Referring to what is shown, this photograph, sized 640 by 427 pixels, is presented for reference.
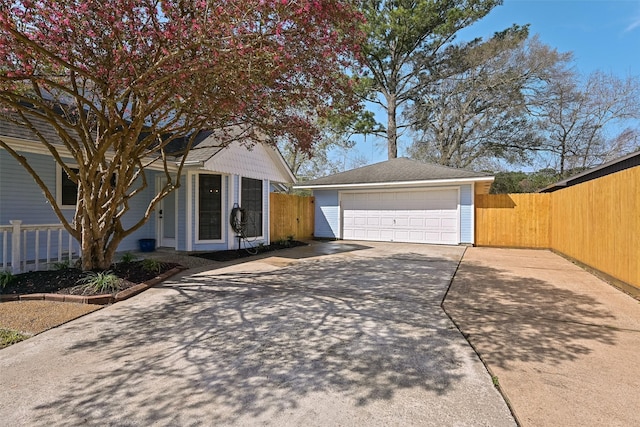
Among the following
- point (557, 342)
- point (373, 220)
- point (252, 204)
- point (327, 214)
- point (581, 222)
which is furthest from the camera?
point (327, 214)

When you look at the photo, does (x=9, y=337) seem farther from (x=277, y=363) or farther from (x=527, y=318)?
(x=527, y=318)

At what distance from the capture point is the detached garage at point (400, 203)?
452 inches

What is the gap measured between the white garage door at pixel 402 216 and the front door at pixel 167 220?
6721mm

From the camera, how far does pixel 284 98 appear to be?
216 inches

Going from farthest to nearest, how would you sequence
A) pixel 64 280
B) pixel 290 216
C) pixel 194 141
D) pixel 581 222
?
pixel 290 216 → pixel 194 141 → pixel 581 222 → pixel 64 280

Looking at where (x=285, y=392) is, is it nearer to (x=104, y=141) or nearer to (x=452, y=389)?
(x=452, y=389)

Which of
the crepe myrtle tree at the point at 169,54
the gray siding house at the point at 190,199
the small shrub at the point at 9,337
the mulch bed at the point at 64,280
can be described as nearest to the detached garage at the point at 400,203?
the gray siding house at the point at 190,199

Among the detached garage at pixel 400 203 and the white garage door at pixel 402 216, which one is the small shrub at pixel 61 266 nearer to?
the detached garage at pixel 400 203

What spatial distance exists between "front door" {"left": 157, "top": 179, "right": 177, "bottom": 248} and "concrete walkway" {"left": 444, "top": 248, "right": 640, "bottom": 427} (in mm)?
7291

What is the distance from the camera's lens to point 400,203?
41.0ft

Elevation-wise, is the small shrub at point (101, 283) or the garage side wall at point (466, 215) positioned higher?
the garage side wall at point (466, 215)

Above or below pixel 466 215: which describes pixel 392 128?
above

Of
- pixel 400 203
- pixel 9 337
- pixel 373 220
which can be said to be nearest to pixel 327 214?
pixel 373 220

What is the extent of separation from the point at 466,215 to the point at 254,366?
410 inches
